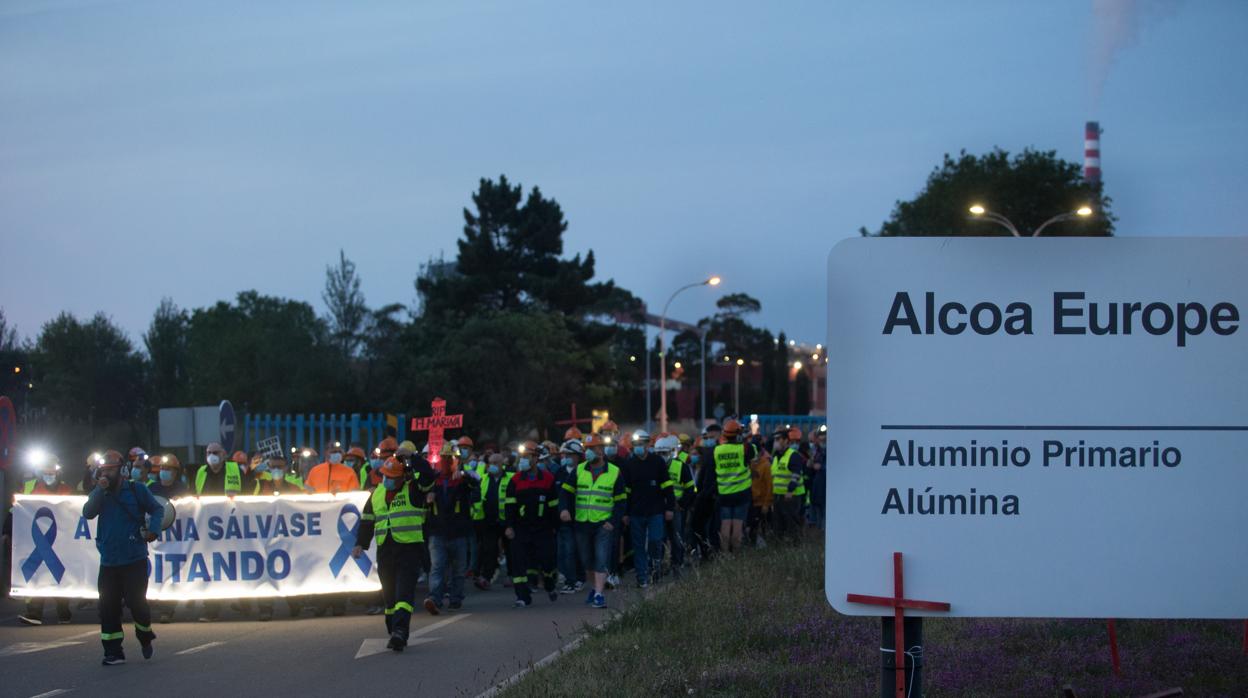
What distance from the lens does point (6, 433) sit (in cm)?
1836

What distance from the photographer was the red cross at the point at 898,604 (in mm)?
5629

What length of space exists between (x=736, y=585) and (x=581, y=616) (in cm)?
276

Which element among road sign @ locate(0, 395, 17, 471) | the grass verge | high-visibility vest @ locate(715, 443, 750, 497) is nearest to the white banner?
road sign @ locate(0, 395, 17, 471)

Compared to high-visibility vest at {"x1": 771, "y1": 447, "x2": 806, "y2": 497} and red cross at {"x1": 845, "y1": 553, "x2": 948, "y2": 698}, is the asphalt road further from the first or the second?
high-visibility vest at {"x1": 771, "y1": 447, "x2": 806, "y2": 497}

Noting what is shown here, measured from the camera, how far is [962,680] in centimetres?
909

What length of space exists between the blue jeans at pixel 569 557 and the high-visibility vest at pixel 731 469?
248cm

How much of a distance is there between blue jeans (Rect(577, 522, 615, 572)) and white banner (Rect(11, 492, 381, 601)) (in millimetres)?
2610

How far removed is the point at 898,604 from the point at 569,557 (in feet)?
43.8

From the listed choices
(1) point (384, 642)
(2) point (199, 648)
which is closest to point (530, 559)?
(1) point (384, 642)

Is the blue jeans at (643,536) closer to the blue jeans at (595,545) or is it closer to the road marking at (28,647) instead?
the blue jeans at (595,545)

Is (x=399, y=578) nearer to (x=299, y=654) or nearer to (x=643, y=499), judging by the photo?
(x=299, y=654)

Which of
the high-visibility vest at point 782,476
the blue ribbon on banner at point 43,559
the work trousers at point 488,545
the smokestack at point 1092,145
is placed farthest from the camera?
the smokestack at point 1092,145

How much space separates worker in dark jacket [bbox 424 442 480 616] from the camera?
16500 mm

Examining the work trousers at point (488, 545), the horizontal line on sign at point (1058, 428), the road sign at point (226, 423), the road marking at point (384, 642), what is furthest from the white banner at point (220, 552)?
the horizontal line on sign at point (1058, 428)
